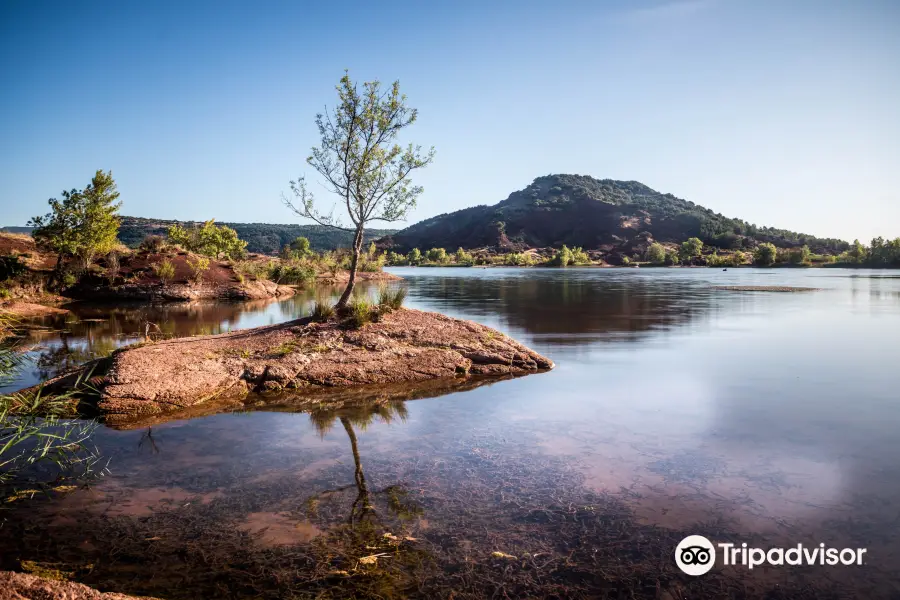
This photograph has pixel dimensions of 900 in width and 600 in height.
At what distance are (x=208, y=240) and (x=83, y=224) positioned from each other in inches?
679

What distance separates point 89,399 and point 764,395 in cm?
1442

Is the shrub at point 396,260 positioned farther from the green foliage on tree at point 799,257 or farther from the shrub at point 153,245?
the shrub at point 153,245

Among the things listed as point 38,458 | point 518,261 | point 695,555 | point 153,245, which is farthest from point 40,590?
point 518,261

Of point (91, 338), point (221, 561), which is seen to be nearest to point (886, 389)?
point (221, 561)

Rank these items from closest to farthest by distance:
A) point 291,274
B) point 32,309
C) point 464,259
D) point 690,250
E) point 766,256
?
point 32,309 < point 291,274 < point 766,256 < point 690,250 < point 464,259

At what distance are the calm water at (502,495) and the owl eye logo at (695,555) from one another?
14 centimetres

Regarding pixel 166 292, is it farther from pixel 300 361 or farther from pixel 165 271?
pixel 300 361

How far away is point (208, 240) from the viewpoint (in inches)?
2060

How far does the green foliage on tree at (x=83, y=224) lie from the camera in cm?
3428

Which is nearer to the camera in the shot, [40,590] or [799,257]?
[40,590]

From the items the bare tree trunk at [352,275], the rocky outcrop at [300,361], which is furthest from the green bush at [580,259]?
the rocky outcrop at [300,361]

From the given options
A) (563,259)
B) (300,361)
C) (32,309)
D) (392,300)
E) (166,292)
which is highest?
(563,259)

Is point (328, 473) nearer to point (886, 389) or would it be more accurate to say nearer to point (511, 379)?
point (511, 379)

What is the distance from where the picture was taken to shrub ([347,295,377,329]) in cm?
1479
